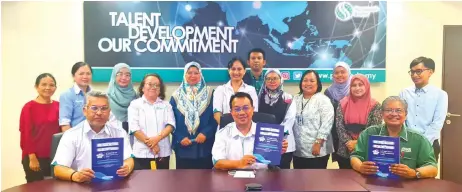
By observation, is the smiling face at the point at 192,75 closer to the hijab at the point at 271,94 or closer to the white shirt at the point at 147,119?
the white shirt at the point at 147,119

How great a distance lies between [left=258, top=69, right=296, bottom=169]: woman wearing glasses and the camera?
3670 millimetres

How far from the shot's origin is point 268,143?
274cm

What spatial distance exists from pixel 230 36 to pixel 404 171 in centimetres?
230

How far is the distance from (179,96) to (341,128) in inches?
63.5

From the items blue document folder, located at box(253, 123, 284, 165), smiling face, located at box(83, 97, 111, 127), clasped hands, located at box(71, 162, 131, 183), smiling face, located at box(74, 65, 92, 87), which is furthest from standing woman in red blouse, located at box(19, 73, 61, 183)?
blue document folder, located at box(253, 123, 284, 165)

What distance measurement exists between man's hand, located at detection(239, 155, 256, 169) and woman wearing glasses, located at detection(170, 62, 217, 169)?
1.04 metres

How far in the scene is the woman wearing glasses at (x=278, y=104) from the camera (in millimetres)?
3670

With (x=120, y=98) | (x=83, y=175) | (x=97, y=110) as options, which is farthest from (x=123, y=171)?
(x=120, y=98)

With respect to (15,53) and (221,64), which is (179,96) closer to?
(221,64)

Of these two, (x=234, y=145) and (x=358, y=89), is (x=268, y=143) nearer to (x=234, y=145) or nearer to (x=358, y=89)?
(x=234, y=145)

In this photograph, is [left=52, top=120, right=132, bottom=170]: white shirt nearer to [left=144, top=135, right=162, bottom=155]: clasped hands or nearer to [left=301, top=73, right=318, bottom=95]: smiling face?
[left=144, top=135, right=162, bottom=155]: clasped hands

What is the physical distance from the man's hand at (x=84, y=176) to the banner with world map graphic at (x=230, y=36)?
1.82m

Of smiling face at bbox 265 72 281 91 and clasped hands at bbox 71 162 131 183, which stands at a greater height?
smiling face at bbox 265 72 281 91

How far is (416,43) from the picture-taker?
423 cm
